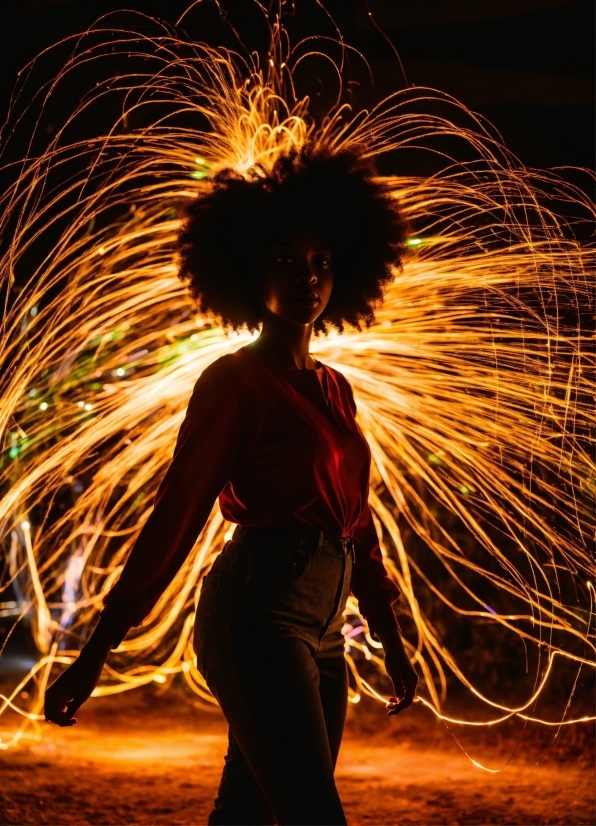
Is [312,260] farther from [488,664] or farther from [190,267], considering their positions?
[488,664]

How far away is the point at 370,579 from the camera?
105 inches

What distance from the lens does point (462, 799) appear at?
4.66m

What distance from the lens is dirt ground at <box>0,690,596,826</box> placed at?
4.41 metres

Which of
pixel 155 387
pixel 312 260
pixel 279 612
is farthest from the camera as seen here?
pixel 155 387

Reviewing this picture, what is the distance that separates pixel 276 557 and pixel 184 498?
24cm

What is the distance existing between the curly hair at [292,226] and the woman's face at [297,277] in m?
0.08

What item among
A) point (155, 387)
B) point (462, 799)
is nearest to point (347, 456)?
point (155, 387)

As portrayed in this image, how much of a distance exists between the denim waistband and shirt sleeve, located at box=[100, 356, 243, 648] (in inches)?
3.9

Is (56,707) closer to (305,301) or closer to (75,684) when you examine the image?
(75,684)

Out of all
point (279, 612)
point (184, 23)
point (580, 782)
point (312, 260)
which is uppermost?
point (184, 23)

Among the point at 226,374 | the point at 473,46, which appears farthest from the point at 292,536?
the point at 473,46

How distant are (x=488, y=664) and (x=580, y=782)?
5.51 feet

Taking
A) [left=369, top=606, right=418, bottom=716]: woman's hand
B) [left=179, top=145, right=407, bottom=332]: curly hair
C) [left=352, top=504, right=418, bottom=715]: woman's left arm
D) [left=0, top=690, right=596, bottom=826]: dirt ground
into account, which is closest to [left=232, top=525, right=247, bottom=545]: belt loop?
[left=352, top=504, right=418, bottom=715]: woman's left arm

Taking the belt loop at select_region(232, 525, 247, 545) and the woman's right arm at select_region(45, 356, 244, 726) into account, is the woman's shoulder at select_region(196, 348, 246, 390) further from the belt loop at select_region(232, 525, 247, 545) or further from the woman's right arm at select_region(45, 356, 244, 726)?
the belt loop at select_region(232, 525, 247, 545)
